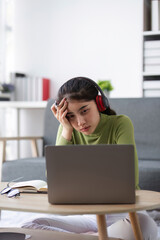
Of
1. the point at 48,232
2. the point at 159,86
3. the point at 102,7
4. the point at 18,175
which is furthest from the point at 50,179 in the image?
the point at 102,7

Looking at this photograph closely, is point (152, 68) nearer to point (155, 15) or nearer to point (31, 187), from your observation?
point (155, 15)

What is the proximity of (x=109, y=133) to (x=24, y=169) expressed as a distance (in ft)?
3.92

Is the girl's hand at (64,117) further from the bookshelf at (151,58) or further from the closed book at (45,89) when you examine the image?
the closed book at (45,89)

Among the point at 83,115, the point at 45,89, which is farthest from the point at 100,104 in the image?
the point at 45,89

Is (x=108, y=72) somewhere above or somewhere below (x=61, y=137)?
above

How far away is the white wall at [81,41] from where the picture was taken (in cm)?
375

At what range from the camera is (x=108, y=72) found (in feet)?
12.6

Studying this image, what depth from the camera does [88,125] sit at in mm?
1620

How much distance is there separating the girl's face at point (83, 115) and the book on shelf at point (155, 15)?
1.84 m

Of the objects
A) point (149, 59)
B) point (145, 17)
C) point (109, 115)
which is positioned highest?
point (145, 17)

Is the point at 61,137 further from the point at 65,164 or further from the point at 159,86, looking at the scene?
the point at 159,86

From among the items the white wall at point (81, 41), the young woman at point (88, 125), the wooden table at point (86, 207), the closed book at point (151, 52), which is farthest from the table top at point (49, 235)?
the white wall at point (81, 41)

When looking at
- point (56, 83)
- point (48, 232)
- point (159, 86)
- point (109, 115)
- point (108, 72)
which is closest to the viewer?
point (48, 232)

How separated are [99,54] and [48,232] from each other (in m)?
2.67
